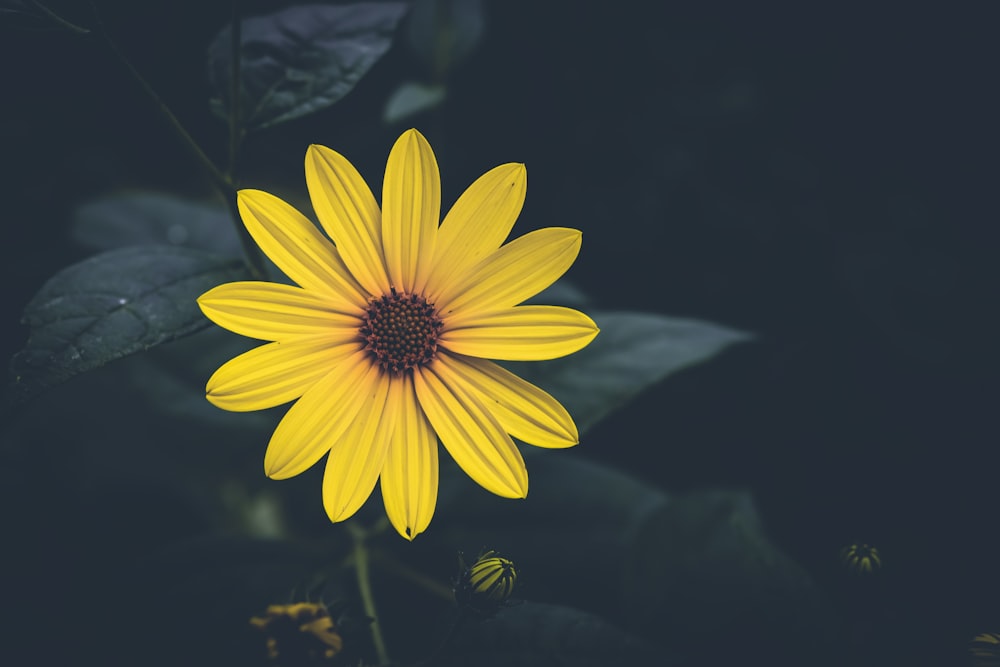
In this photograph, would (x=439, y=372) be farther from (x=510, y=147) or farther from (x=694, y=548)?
(x=510, y=147)

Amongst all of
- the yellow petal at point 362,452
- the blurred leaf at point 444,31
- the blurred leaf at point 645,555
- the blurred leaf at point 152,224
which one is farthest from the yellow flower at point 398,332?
the blurred leaf at point 444,31

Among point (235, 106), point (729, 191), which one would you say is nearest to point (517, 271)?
point (235, 106)

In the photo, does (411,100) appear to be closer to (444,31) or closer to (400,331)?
(444,31)

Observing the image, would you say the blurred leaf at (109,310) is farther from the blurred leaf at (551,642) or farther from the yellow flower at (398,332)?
the blurred leaf at (551,642)

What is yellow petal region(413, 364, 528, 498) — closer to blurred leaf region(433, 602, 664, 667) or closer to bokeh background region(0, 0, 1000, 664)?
blurred leaf region(433, 602, 664, 667)

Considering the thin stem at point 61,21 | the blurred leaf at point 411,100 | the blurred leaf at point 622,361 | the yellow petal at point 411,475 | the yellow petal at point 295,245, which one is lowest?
the yellow petal at point 411,475

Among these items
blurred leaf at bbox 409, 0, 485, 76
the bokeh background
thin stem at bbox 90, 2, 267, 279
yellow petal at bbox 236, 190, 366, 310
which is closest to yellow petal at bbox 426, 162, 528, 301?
yellow petal at bbox 236, 190, 366, 310
